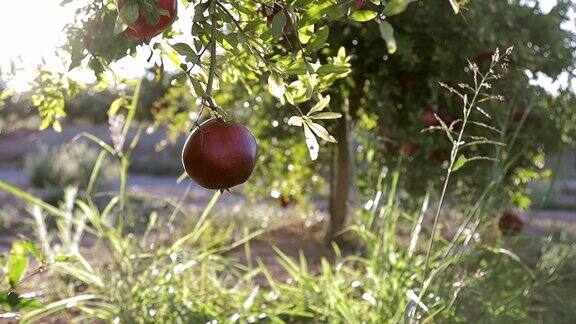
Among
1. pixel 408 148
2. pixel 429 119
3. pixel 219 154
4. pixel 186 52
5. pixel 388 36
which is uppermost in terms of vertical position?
pixel 388 36

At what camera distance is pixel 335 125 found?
420 centimetres

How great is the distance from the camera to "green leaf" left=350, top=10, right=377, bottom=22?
1.04 m

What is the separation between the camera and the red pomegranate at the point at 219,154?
1.05 metres

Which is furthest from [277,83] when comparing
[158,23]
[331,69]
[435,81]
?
[435,81]

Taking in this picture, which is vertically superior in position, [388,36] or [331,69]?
[388,36]

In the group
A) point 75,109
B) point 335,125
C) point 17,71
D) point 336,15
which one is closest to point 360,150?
point 335,125

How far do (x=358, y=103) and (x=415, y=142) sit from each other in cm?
59

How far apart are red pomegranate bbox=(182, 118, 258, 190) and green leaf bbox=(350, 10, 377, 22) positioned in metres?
0.23

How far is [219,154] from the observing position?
3.44 ft

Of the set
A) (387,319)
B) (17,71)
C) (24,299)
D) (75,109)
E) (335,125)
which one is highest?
(17,71)

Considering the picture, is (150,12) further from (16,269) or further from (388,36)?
(16,269)

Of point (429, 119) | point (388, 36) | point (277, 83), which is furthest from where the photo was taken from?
point (429, 119)

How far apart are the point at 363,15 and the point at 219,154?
11.3 inches

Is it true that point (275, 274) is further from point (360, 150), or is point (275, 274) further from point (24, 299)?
point (24, 299)
